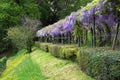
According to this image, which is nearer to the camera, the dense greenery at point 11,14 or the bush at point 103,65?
the bush at point 103,65

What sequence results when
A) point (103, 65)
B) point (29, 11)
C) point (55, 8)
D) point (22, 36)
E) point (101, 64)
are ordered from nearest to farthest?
point (103, 65)
point (101, 64)
point (22, 36)
point (29, 11)
point (55, 8)

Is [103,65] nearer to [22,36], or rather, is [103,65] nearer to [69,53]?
[69,53]

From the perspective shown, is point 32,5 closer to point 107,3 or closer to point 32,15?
point 32,15

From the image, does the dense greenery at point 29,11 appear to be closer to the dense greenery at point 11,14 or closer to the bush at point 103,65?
the dense greenery at point 11,14

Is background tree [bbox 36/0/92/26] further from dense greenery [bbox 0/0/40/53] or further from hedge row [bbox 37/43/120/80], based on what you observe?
hedge row [bbox 37/43/120/80]

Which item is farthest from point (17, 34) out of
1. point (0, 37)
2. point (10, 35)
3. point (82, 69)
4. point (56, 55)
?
point (82, 69)

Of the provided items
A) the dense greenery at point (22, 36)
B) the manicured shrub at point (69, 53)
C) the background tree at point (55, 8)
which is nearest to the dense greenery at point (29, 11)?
the background tree at point (55, 8)

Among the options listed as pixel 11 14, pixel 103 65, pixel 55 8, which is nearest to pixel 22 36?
pixel 11 14

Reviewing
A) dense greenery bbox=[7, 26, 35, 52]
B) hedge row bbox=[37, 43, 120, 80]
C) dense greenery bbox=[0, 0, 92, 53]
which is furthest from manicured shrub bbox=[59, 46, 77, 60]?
dense greenery bbox=[0, 0, 92, 53]

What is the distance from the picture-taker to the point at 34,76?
19234mm

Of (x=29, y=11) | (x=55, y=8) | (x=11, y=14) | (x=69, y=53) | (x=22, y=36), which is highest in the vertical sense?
(x=55, y=8)

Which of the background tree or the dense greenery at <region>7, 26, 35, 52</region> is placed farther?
the background tree

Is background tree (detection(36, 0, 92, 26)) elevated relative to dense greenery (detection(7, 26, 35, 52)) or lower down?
elevated

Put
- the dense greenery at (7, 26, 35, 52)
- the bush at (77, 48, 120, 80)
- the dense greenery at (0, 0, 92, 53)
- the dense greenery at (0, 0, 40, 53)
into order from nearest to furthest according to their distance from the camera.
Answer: the bush at (77, 48, 120, 80), the dense greenery at (7, 26, 35, 52), the dense greenery at (0, 0, 40, 53), the dense greenery at (0, 0, 92, 53)
